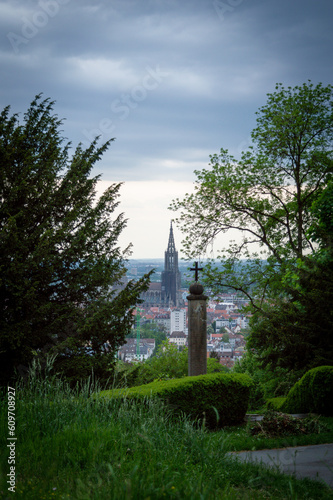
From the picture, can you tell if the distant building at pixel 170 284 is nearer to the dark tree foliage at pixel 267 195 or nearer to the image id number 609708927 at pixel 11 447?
the dark tree foliage at pixel 267 195

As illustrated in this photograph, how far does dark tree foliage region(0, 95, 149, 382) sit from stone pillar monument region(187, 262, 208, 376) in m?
1.93

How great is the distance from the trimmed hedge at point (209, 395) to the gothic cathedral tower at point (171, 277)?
3031 centimetres

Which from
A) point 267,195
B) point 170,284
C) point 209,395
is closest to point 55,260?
point 209,395

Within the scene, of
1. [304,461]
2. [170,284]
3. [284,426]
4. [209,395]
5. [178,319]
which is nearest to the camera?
[304,461]

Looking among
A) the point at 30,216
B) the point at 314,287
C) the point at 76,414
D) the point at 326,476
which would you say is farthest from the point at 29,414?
the point at 314,287

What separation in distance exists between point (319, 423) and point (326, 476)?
2370mm

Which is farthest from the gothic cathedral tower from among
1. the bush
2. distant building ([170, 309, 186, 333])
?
the bush

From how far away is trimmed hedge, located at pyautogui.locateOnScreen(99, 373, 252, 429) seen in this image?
7.82 meters

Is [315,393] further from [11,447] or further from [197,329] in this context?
[11,447]

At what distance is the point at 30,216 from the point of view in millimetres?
9172

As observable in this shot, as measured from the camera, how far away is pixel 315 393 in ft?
23.8

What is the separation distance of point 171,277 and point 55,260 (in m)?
32.3

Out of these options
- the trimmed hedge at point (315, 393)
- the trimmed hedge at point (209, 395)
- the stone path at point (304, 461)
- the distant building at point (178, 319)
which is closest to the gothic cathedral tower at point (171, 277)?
the distant building at point (178, 319)

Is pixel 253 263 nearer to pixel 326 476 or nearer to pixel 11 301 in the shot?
pixel 11 301
